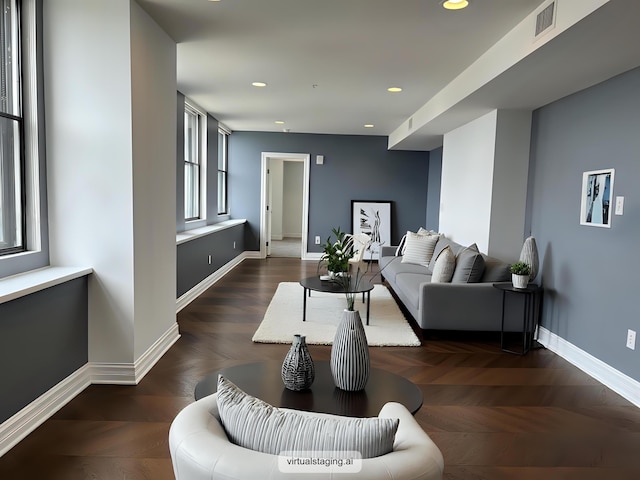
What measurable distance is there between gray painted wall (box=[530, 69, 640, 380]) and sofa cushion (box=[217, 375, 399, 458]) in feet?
9.14

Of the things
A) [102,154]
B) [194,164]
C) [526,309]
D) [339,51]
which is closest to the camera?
[102,154]

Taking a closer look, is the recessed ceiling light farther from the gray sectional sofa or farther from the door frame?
the door frame

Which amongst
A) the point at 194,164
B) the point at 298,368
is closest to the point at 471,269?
the point at 298,368

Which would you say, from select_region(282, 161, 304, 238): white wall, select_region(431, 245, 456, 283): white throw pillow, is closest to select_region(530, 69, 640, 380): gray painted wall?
select_region(431, 245, 456, 283): white throw pillow

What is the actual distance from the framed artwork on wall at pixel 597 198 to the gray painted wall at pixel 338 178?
5.36m

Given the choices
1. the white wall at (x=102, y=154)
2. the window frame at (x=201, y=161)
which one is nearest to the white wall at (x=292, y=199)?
the window frame at (x=201, y=161)

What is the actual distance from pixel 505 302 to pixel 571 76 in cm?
192

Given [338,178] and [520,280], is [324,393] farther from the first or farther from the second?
[338,178]

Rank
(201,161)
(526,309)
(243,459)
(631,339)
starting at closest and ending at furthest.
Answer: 1. (243,459)
2. (631,339)
3. (526,309)
4. (201,161)

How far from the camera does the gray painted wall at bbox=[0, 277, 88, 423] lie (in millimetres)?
2285

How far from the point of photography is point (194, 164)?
21.6ft

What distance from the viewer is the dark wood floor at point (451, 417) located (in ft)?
7.26

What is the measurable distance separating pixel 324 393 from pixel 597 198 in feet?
9.19

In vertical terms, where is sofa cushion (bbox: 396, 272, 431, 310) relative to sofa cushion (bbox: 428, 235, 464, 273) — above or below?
below
